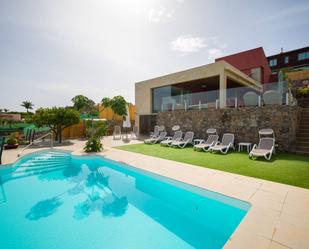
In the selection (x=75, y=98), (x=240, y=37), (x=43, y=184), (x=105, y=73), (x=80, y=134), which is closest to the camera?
(x=43, y=184)

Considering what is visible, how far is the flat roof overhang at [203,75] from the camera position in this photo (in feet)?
42.6

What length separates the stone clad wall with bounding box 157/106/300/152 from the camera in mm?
9406

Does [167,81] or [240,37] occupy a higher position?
[240,37]

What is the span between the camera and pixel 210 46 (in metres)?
12.4

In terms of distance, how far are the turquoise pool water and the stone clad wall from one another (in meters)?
7.54

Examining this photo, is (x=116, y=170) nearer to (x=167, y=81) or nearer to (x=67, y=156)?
(x=67, y=156)

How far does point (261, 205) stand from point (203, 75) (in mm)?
11844

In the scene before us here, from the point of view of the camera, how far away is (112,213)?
4469 mm

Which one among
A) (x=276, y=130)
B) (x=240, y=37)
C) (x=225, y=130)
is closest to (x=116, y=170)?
(x=225, y=130)

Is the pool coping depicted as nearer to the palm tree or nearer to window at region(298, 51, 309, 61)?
window at region(298, 51, 309, 61)

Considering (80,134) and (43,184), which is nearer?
(43,184)

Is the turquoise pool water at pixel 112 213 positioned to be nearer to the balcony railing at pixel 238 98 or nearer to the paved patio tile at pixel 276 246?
the paved patio tile at pixel 276 246

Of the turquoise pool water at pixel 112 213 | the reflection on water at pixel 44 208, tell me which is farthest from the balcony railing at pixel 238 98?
the reflection on water at pixel 44 208

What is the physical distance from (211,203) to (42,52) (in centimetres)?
1214
